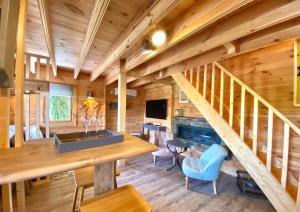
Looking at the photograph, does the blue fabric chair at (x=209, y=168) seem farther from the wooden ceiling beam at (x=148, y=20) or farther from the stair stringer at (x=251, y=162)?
the wooden ceiling beam at (x=148, y=20)

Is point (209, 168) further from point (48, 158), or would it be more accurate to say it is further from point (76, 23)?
point (76, 23)

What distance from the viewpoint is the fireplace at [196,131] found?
11.2ft

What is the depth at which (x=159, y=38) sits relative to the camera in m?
1.93

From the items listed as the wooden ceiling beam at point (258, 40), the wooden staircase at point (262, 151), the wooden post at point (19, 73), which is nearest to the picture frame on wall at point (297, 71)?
the wooden staircase at point (262, 151)

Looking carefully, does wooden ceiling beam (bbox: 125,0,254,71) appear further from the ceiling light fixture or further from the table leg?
the table leg

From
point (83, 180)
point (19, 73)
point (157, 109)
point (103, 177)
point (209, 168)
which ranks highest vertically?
point (19, 73)

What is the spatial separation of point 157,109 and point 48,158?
442cm

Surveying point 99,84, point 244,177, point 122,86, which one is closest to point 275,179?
point 244,177

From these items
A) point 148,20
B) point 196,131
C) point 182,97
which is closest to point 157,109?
point 182,97

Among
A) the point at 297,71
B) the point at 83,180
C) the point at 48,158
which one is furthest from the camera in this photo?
the point at 297,71

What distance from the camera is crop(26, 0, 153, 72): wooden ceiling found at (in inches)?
61.1

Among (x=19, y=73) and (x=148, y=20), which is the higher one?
(x=148, y=20)

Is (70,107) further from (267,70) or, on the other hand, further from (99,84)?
(267,70)

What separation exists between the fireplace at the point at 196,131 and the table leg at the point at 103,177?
2.77m
